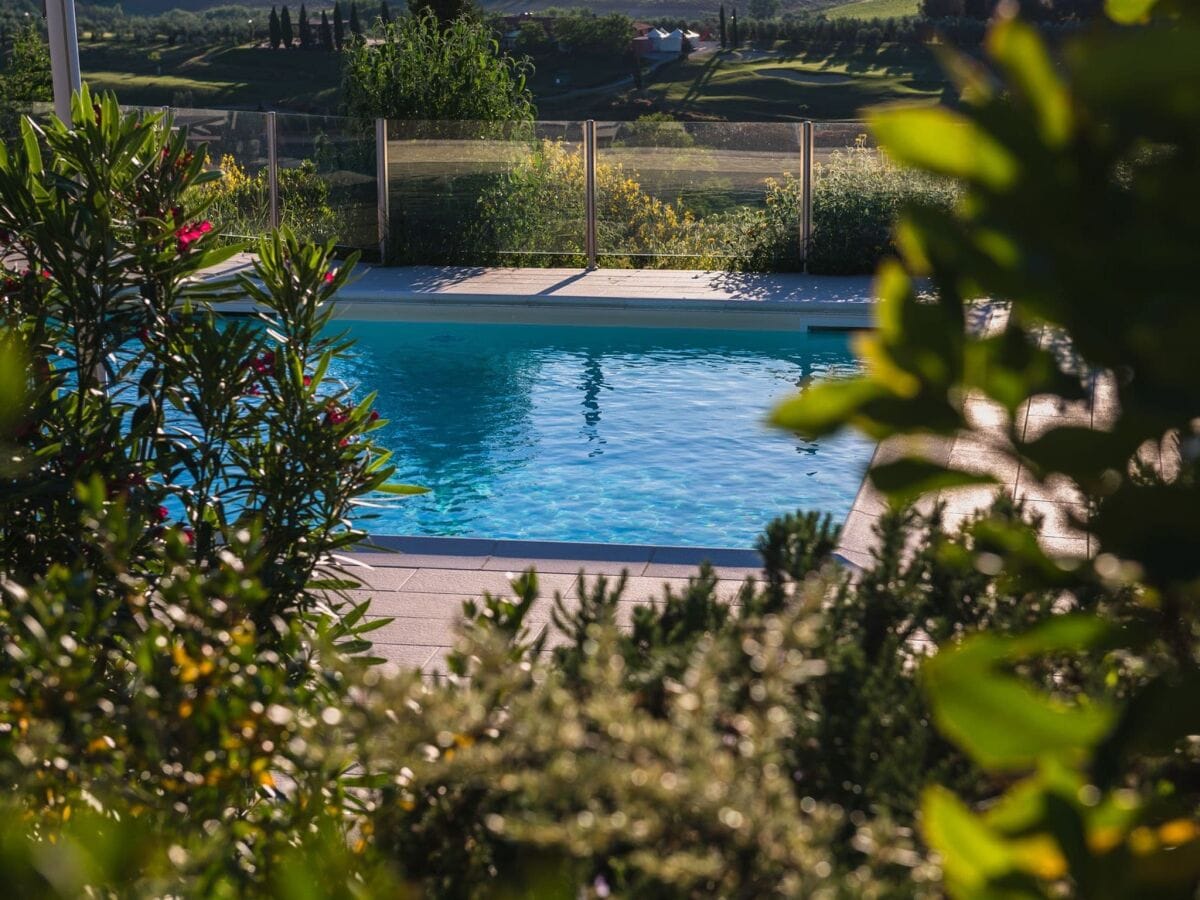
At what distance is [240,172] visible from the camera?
51.2 ft

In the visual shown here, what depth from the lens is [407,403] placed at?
1034 centimetres

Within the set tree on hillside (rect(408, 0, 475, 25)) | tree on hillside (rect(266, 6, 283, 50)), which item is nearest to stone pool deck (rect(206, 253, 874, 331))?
tree on hillside (rect(408, 0, 475, 25))

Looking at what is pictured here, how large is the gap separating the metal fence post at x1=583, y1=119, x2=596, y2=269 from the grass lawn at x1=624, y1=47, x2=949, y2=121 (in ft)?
108

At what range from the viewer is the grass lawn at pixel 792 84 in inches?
1934

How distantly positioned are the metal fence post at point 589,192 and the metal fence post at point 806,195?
87.2 inches

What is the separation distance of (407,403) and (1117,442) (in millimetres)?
9754

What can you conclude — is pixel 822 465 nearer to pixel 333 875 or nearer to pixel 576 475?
pixel 576 475

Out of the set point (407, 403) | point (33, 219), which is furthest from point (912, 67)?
point (33, 219)

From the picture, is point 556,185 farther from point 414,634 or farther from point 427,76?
point 414,634

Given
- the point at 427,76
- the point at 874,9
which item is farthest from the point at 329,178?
the point at 874,9

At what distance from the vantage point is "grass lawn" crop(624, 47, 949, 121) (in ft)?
161

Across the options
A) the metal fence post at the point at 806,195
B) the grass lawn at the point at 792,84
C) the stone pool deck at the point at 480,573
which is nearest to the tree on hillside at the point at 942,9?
the grass lawn at the point at 792,84

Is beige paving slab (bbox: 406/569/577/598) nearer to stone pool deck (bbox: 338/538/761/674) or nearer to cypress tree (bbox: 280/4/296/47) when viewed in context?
stone pool deck (bbox: 338/538/761/674)

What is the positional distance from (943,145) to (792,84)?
54.2 meters
